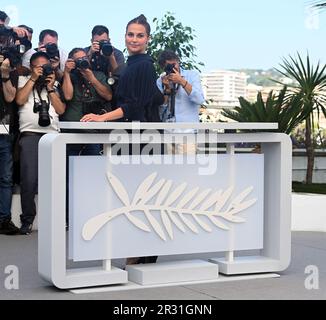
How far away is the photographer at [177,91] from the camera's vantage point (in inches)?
314

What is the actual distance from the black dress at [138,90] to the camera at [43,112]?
2.09m

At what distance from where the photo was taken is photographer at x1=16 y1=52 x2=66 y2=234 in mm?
8445

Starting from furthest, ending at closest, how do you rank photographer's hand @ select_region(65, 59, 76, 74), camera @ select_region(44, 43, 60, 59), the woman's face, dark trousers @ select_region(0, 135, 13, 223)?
dark trousers @ select_region(0, 135, 13, 223)
camera @ select_region(44, 43, 60, 59)
photographer's hand @ select_region(65, 59, 76, 74)
the woman's face

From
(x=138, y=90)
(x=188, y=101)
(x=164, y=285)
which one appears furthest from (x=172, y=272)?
(x=188, y=101)

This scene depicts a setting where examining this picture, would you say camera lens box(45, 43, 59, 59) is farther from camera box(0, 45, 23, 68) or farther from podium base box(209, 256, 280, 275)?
podium base box(209, 256, 280, 275)

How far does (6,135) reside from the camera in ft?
28.7

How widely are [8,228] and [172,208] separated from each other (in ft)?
10.4

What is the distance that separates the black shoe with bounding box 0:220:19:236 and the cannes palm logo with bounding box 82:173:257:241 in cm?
304

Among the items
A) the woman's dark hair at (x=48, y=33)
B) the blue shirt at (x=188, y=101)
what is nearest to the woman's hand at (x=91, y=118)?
the blue shirt at (x=188, y=101)

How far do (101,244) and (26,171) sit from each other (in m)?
3.00
